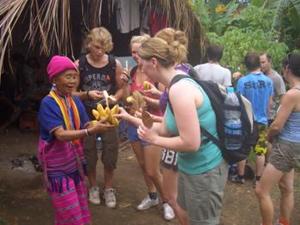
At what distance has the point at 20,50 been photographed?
799 cm

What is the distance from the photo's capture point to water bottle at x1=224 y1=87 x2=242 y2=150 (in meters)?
2.69

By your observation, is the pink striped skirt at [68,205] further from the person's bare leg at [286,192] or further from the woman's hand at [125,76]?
the person's bare leg at [286,192]

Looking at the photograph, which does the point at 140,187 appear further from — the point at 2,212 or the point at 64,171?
the point at 64,171

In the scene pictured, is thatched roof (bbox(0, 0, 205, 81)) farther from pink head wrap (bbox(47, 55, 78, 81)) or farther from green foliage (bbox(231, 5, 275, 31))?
green foliage (bbox(231, 5, 275, 31))

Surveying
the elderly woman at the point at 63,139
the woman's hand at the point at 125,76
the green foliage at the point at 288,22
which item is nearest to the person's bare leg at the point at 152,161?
the woman's hand at the point at 125,76

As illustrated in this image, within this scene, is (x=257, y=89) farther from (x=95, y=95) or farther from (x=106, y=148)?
(x=95, y=95)

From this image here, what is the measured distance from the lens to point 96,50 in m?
4.24

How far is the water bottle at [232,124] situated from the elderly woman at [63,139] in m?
0.95

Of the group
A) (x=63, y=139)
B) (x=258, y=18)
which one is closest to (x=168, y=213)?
(x=63, y=139)

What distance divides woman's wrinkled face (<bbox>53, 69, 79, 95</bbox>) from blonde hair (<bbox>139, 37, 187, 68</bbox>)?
87cm

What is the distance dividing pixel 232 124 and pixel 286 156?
1.16m

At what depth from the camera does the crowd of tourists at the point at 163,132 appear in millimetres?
2596

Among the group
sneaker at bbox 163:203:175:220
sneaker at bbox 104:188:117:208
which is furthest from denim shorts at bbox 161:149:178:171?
sneaker at bbox 104:188:117:208

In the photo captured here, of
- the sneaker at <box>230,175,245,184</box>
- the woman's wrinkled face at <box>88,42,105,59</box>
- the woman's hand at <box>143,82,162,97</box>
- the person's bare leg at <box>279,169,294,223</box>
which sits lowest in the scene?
the sneaker at <box>230,175,245,184</box>
